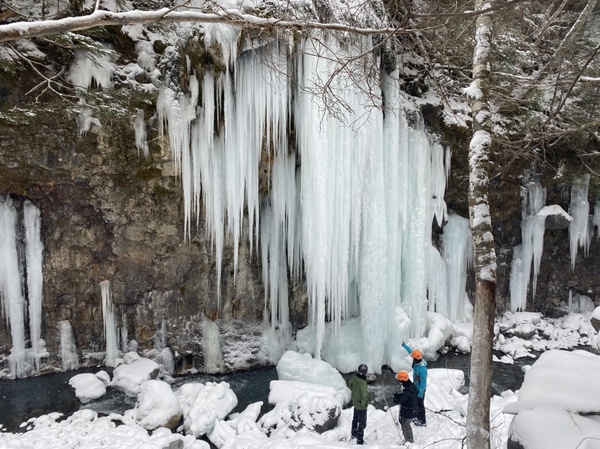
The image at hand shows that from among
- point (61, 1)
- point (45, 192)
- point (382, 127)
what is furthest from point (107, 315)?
point (382, 127)

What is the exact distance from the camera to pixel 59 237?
23.5 feet

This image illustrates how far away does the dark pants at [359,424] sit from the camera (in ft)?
16.5

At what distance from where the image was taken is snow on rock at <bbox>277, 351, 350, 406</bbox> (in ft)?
23.0

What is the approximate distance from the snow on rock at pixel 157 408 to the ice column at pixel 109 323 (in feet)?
6.75

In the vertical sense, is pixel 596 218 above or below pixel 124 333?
above

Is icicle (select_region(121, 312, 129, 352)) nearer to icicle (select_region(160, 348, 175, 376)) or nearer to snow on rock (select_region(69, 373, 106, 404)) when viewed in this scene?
icicle (select_region(160, 348, 175, 376))

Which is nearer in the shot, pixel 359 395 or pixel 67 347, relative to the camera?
pixel 359 395

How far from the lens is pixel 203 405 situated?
229 inches

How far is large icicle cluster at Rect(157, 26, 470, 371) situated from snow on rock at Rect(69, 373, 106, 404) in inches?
122

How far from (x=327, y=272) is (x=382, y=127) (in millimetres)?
3143

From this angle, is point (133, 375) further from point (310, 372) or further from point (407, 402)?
point (407, 402)

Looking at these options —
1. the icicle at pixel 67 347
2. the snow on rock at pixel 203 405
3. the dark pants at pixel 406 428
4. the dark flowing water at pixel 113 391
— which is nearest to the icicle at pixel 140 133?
the icicle at pixel 67 347

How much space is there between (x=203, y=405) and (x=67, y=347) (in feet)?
11.5

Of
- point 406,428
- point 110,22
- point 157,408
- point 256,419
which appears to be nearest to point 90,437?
point 157,408
